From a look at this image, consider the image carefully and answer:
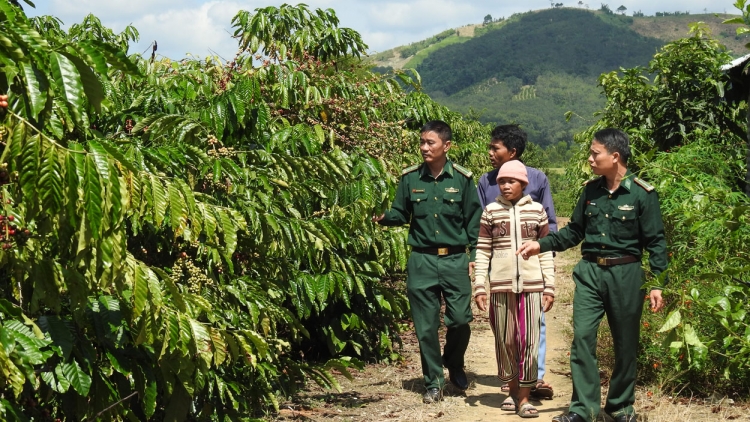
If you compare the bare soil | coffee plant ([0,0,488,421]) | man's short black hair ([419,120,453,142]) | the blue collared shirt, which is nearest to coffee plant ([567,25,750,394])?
the bare soil

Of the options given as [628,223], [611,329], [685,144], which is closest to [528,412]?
[611,329]

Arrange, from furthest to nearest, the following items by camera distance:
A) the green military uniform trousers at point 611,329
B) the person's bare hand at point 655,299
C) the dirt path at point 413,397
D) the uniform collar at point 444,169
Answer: the uniform collar at point 444,169 < the dirt path at point 413,397 < the green military uniform trousers at point 611,329 < the person's bare hand at point 655,299

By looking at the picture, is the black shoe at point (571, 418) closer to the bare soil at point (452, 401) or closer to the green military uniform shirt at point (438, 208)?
the bare soil at point (452, 401)

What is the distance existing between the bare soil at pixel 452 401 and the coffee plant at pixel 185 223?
0.26m

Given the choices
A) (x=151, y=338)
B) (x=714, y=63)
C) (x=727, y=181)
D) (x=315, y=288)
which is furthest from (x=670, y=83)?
(x=151, y=338)

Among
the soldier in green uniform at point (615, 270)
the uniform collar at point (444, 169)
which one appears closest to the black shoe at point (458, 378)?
the soldier in green uniform at point (615, 270)

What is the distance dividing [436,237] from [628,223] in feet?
4.54

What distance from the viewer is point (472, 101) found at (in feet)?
576

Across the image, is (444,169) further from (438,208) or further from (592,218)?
(592,218)

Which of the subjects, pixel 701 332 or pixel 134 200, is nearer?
pixel 134 200

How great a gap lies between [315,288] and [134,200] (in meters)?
3.07

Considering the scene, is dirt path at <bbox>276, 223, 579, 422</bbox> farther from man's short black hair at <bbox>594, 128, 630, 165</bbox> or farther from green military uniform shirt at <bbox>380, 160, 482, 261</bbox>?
man's short black hair at <bbox>594, 128, 630, 165</bbox>

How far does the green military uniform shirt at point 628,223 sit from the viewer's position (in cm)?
526

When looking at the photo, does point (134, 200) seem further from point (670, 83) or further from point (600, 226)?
point (670, 83)
